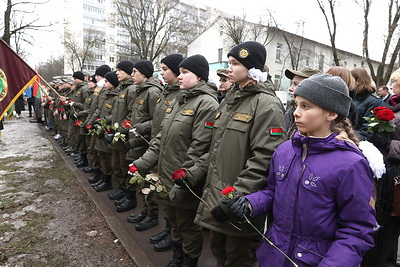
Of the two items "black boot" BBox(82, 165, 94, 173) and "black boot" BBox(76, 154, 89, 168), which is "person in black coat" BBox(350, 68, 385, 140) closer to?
"black boot" BBox(82, 165, 94, 173)

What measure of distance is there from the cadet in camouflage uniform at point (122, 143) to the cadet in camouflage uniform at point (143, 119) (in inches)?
11.9

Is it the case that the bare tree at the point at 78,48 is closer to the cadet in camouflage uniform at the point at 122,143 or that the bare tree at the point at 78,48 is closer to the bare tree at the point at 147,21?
the bare tree at the point at 147,21

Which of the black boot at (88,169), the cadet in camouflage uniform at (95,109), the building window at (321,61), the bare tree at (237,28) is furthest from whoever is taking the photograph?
the building window at (321,61)

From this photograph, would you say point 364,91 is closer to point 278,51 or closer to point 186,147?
point 186,147

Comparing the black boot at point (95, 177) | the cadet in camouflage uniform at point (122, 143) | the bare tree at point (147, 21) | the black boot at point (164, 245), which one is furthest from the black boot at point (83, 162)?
the bare tree at point (147, 21)

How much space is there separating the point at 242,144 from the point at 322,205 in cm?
88

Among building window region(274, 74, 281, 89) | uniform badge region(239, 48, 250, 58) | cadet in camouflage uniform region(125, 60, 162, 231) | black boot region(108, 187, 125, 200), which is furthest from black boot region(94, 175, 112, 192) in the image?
building window region(274, 74, 281, 89)

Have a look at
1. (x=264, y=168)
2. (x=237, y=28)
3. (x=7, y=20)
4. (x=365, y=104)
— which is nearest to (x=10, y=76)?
(x=264, y=168)

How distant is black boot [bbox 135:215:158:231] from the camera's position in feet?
14.2

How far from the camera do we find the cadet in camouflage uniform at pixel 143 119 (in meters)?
4.39

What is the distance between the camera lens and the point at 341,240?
1.57 m

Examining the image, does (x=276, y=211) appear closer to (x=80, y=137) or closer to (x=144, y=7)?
(x=80, y=137)

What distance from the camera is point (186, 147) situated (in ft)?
10.6

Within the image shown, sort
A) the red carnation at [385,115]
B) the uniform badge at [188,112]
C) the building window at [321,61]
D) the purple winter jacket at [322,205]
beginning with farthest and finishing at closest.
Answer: the building window at [321,61] < the uniform badge at [188,112] < the red carnation at [385,115] < the purple winter jacket at [322,205]
